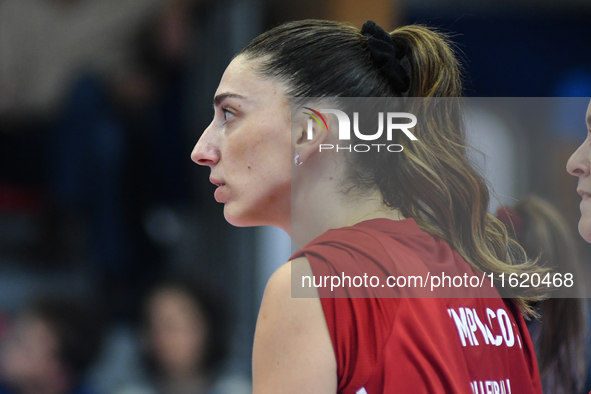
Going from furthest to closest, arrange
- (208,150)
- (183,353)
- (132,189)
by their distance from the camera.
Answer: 1. (132,189)
2. (183,353)
3. (208,150)

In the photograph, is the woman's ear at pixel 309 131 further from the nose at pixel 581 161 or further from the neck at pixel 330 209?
the nose at pixel 581 161

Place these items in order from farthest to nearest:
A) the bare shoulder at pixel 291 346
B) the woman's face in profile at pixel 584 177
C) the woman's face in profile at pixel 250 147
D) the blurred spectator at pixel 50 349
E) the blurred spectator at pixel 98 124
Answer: the blurred spectator at pixel 98 124
the blurred spectator at pixel 50 349
the woman's face in profile at pixel 584 177
the woman's face in profile at pixel 250 147
the bare shoulder at pixel 291 346

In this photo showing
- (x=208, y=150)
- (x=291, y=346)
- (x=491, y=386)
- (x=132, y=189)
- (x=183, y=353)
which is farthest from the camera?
(x=132, y=189)

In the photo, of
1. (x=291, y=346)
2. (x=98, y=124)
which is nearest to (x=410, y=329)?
(x=291, y=346)

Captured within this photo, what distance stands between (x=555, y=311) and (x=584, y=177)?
24 cm

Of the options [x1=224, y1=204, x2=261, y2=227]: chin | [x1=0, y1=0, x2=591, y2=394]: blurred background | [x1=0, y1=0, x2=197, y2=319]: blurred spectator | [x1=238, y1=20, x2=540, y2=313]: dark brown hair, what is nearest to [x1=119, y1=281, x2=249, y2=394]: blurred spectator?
[x1=0, y1=0, x2=591, y2=394]: blurred background

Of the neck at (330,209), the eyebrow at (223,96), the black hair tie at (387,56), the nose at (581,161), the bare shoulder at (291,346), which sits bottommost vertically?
the bare shoulder at (291,346)

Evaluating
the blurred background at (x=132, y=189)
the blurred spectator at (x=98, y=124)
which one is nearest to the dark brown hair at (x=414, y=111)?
the blurred background at (x=132, y=189)

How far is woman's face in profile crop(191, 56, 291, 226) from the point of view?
909mm

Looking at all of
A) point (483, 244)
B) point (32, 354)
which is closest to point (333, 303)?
point (483, 244)

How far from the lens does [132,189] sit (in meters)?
2.62

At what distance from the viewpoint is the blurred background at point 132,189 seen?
2.37 m

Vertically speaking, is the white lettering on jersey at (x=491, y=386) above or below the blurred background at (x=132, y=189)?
below

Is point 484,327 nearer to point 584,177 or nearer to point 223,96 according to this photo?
point 584,177
